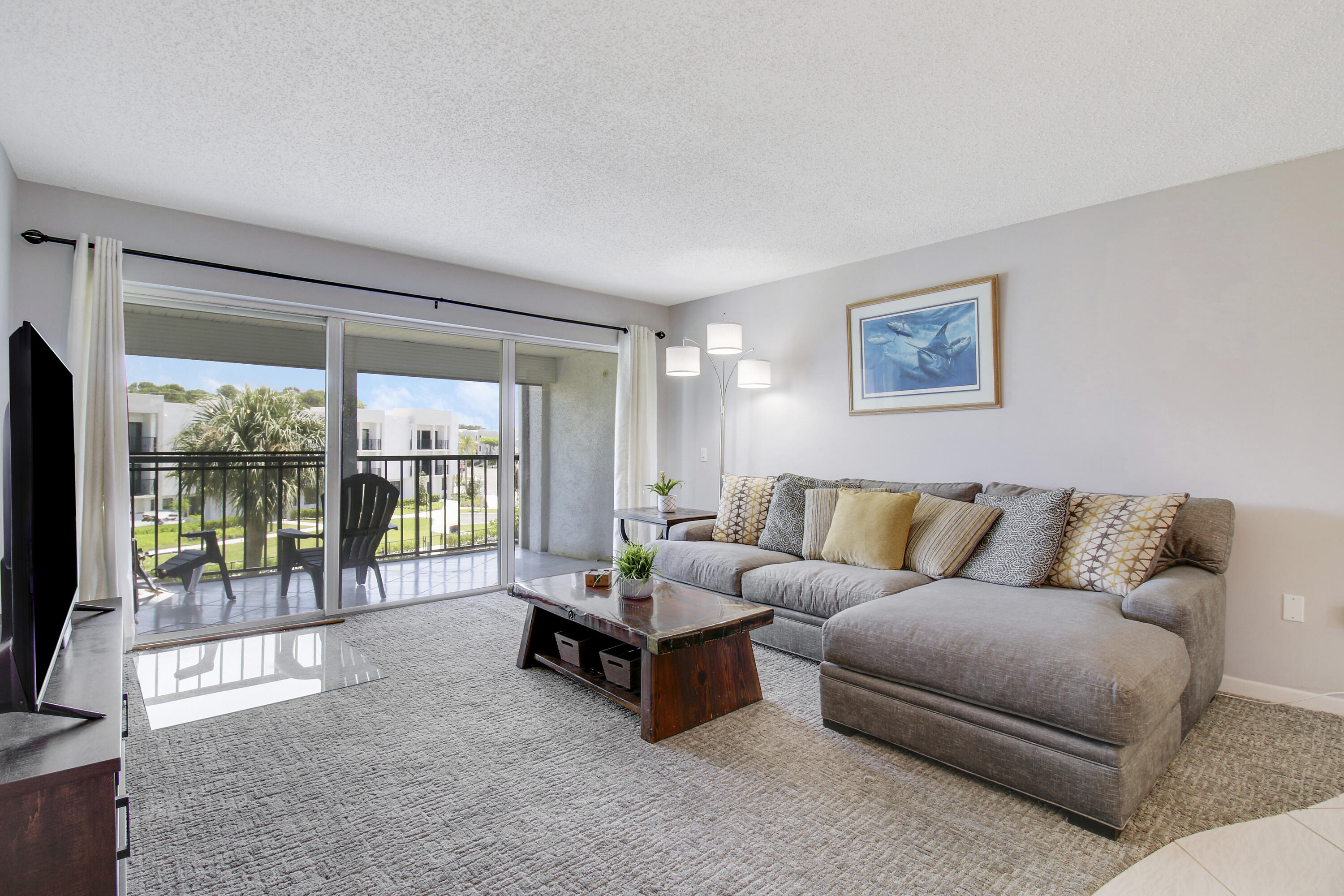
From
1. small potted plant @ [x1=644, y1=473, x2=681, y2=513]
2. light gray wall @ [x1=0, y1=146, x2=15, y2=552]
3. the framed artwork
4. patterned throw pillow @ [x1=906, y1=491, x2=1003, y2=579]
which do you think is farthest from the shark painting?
light gray wall @ [x1=0, y1=146, x2=15, y2=552]

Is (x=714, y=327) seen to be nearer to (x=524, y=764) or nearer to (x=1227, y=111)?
(x=1227, y=111)

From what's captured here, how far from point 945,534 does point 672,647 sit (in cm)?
168

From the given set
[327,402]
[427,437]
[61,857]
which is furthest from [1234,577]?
[327,402]

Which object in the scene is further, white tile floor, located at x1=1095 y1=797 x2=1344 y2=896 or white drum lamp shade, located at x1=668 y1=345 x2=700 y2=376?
white drum lamp shade, located at x1=668 y1=345 x2=700 y2=376

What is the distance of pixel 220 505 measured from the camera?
3.66m

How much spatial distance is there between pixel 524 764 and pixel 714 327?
10.3 feet

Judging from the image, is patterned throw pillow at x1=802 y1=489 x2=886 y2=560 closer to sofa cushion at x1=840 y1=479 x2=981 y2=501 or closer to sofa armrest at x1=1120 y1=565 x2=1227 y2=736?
sofa cushion at x1=840 y1=479 x2=981 y2=501

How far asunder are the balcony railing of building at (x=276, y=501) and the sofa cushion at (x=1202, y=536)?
4.03 m

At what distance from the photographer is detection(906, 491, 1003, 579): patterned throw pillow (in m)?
3.12

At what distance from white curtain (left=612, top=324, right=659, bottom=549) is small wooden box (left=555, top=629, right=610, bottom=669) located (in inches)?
93.5

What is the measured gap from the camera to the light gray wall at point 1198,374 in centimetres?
265

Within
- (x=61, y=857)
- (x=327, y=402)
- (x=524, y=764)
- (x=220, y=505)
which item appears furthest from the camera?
(x=327, y=402)

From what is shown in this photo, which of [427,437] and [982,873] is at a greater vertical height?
[427,437]

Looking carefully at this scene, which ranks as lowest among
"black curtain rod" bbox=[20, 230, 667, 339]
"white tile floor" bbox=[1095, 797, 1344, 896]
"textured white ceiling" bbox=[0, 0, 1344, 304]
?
"white tile floor" bbox=[1095, 797, 1344, 896]
